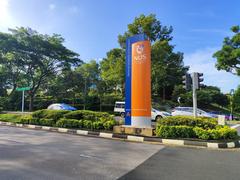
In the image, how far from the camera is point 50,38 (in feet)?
103

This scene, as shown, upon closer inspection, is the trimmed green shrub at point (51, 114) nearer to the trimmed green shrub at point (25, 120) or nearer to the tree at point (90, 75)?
the trimmed green shrub at point (25, 120)

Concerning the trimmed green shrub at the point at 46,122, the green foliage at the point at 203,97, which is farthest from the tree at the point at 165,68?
the trimmed green shrub at the point at 46,122

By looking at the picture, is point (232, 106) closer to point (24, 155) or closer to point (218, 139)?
point (218, 139)

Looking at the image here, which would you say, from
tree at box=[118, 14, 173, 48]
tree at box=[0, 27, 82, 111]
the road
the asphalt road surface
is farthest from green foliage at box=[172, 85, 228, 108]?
the asphalt road surface

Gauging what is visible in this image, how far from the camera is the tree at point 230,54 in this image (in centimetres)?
2837

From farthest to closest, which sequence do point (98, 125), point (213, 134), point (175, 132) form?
point (98, 125)
point (175, 132)
point (213, 134)

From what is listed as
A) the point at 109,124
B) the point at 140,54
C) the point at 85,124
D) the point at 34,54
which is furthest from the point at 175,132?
the point at 34,54

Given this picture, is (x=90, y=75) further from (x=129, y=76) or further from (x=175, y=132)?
(x=175, y=132)

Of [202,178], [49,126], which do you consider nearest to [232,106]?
[49,126]

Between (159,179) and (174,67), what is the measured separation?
31.9 meters

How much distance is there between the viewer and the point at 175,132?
8.84 meters

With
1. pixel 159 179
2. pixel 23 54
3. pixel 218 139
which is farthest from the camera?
pixel 23 54

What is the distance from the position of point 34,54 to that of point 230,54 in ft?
92.0

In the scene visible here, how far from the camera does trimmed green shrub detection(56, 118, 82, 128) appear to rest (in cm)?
1160
